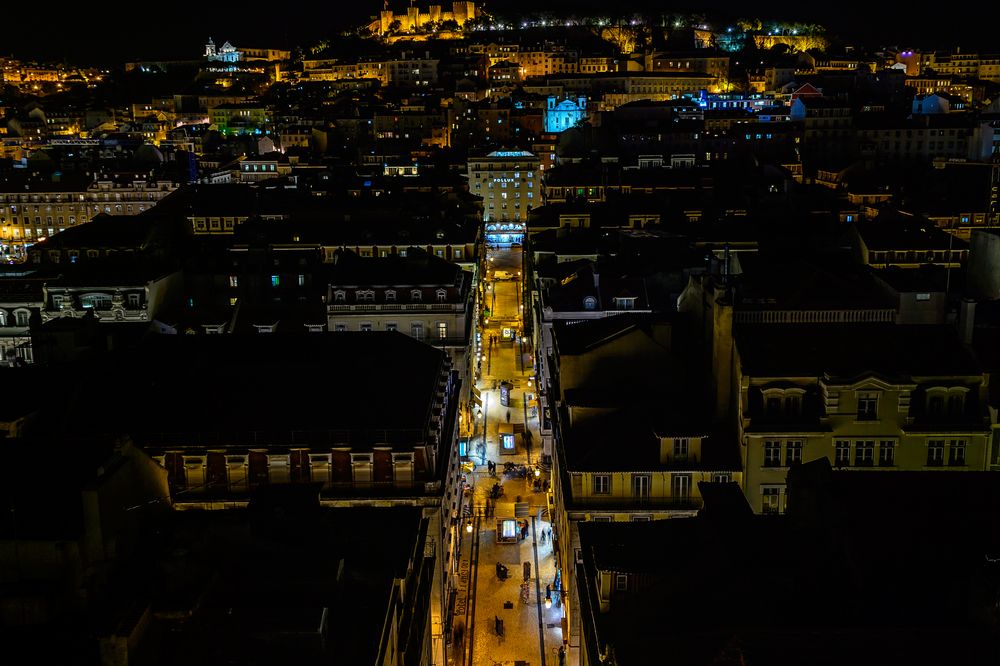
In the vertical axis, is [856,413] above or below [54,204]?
below

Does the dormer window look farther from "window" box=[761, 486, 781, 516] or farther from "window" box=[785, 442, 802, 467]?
"window" box=[761, 486, 781, 516]

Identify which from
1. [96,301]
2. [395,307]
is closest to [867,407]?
[395,307]

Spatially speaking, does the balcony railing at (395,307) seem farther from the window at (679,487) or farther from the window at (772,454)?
the window at (772,454)

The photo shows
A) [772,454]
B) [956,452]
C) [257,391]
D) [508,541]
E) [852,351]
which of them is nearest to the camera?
[772,454]

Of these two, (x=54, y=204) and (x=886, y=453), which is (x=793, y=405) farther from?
(x=54, y=204)

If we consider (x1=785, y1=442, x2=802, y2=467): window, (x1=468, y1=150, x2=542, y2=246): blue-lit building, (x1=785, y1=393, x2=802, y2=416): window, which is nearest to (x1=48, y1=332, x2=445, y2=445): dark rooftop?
(x1=785, y1=442, x2=802, y2=467): window

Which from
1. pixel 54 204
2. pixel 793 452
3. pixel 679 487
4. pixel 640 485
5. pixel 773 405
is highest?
pixel 54 204

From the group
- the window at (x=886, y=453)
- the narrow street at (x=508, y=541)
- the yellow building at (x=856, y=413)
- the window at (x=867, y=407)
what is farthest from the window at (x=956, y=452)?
the narrow street at (x=508, y=541)

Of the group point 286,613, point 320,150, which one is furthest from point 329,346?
point 320,150
